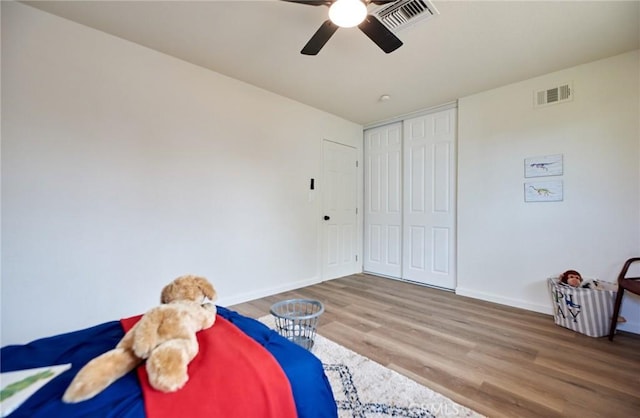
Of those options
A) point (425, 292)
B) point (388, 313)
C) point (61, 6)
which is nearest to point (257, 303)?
point (388, 313)

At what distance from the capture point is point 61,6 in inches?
77.2

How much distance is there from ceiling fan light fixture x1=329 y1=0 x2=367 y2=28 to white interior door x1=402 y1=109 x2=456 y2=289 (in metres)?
2.52

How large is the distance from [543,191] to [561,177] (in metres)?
0.20

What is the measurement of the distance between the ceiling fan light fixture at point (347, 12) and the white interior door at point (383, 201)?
274 cm

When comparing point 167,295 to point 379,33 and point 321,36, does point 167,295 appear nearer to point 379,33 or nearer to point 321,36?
point 321,36

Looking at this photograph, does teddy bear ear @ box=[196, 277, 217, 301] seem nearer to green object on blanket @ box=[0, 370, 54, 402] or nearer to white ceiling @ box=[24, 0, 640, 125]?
green object on blanket @ box=[0, 370, 54, 402]

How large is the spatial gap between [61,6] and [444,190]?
166 inches

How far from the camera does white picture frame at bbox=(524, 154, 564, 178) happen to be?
2.81 metres

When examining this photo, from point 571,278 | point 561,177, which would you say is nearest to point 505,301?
point 571,278

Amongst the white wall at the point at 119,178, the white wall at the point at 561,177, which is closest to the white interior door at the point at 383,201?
the white wall at the point at 561,177

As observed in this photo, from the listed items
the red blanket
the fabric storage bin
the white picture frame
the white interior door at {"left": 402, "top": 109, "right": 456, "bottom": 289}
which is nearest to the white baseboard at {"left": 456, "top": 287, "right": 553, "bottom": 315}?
the white interior door at {"left": 402, "top": 109, "right": 456, "bottom": 289}

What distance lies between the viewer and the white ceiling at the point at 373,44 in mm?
1972

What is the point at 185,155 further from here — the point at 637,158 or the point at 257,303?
the point at 637,158

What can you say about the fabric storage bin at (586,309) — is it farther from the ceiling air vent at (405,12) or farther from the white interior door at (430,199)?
the ceiling air vent at (405,12)
